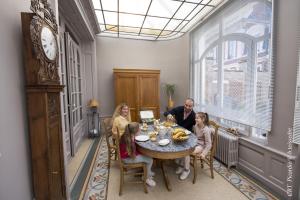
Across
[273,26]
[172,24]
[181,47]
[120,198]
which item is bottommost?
[120,198]

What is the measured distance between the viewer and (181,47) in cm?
512

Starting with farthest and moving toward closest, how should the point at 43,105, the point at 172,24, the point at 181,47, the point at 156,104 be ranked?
1. the point at 181,47
2. the point at 156,104
3. the point at 172,24
4. the point at 43,105

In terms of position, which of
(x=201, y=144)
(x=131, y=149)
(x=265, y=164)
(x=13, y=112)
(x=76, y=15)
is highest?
(x=76, y=15)

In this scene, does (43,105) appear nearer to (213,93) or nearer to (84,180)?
(84,180)

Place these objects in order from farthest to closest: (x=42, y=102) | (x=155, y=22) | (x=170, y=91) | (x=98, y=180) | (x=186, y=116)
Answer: (x=170, y=91), (x=155, y=22), (x=186, y=116), (x=98, y=180), (x=42, y=102)

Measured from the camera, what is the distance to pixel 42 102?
4.36 ft

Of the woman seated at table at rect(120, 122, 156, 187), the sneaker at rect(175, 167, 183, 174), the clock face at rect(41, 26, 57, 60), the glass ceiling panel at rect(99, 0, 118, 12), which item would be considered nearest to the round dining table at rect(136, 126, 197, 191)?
the woman seated at table at rect(120, 122, 156, 187)

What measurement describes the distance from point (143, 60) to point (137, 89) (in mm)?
1227

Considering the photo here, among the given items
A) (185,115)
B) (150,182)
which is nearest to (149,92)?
(185,115)

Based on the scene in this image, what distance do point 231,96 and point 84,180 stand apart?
295cm

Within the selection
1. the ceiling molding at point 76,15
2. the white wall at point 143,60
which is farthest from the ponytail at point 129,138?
the white wall at point 143,60

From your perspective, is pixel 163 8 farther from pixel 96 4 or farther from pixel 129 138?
pixel 129 138

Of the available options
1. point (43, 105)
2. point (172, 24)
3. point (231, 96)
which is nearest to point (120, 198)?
point (43, 105)

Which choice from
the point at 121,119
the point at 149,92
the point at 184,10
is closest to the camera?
the point at 121,119
